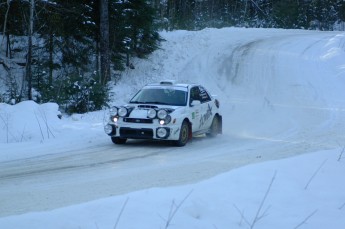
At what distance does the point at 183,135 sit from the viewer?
13148 millimetres

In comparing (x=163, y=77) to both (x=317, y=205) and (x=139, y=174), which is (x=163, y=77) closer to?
(x=139, y=174)

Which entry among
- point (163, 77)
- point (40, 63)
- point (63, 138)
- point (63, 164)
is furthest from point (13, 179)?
point (163, 77)

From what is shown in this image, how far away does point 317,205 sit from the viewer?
23.6ft

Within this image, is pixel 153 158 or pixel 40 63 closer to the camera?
pixel 153 158

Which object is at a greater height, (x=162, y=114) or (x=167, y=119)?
(x=162, y=114)

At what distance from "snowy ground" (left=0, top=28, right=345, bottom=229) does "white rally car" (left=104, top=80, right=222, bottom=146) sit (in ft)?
1.16

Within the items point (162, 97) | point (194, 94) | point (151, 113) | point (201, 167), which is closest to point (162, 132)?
point (151, 113)

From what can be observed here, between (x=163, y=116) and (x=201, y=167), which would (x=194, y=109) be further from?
(x=201, y=167)

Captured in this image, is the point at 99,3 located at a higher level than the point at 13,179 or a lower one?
higher

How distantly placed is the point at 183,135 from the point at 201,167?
3.01 m

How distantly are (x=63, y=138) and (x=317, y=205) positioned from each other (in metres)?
8.23

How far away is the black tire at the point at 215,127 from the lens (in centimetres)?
1510

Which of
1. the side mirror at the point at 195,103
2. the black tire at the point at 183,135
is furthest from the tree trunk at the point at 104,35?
the black tire at the point at 183,135

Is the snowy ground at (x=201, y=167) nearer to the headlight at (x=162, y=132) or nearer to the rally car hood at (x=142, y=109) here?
Result: the headlight at (x=162, y=132)
